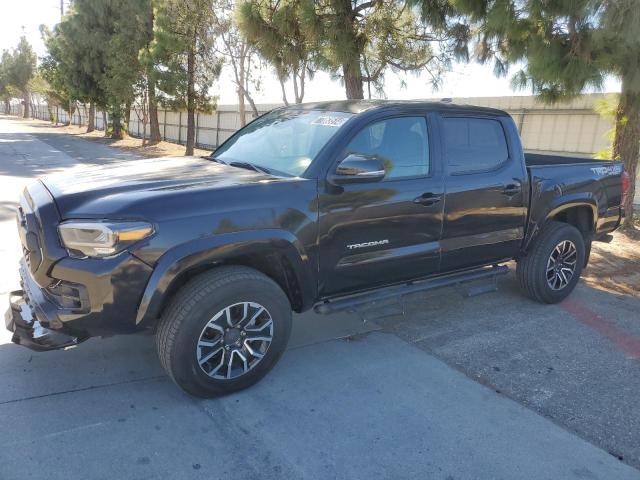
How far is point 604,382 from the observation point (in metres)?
3.71

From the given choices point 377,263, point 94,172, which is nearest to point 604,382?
point 377,263

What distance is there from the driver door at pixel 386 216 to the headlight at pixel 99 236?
4.00 feet

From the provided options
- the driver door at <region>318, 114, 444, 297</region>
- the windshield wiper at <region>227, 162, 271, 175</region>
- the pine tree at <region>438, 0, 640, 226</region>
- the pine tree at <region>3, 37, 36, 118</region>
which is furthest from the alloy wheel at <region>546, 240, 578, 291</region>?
the pine tree at <region>3, 37, 36, 118</region>

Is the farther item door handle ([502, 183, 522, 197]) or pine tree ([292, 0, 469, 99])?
pine tree ([292, 0, 469, 99])

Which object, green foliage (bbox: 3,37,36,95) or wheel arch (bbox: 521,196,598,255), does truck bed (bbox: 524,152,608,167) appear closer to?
wheel arch (bbox: 521,196,598,255)

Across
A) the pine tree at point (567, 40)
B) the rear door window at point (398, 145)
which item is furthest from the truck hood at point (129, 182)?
the pine tree at point (567, 40)

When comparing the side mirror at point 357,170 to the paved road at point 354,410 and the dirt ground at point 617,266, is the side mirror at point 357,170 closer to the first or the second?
the paved road at point 354,410

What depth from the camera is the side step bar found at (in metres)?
3.70

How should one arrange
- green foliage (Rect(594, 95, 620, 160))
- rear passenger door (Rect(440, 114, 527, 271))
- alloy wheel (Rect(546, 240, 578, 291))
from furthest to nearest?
green foliage (Rect(594, 95, 620, 160)) → alloy wheel (Rect(546, 240, 578, 291)) → rear passenger door (Rect(440, 114, 527, 271))

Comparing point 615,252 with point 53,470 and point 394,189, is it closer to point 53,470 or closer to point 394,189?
point 394,189

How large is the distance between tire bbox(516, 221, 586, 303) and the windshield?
2.47 m

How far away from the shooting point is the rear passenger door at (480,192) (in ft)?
13.8

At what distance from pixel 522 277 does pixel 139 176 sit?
371 cm

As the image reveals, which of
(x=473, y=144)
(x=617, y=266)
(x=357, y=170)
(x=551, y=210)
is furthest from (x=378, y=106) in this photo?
(x=617, y=266)
